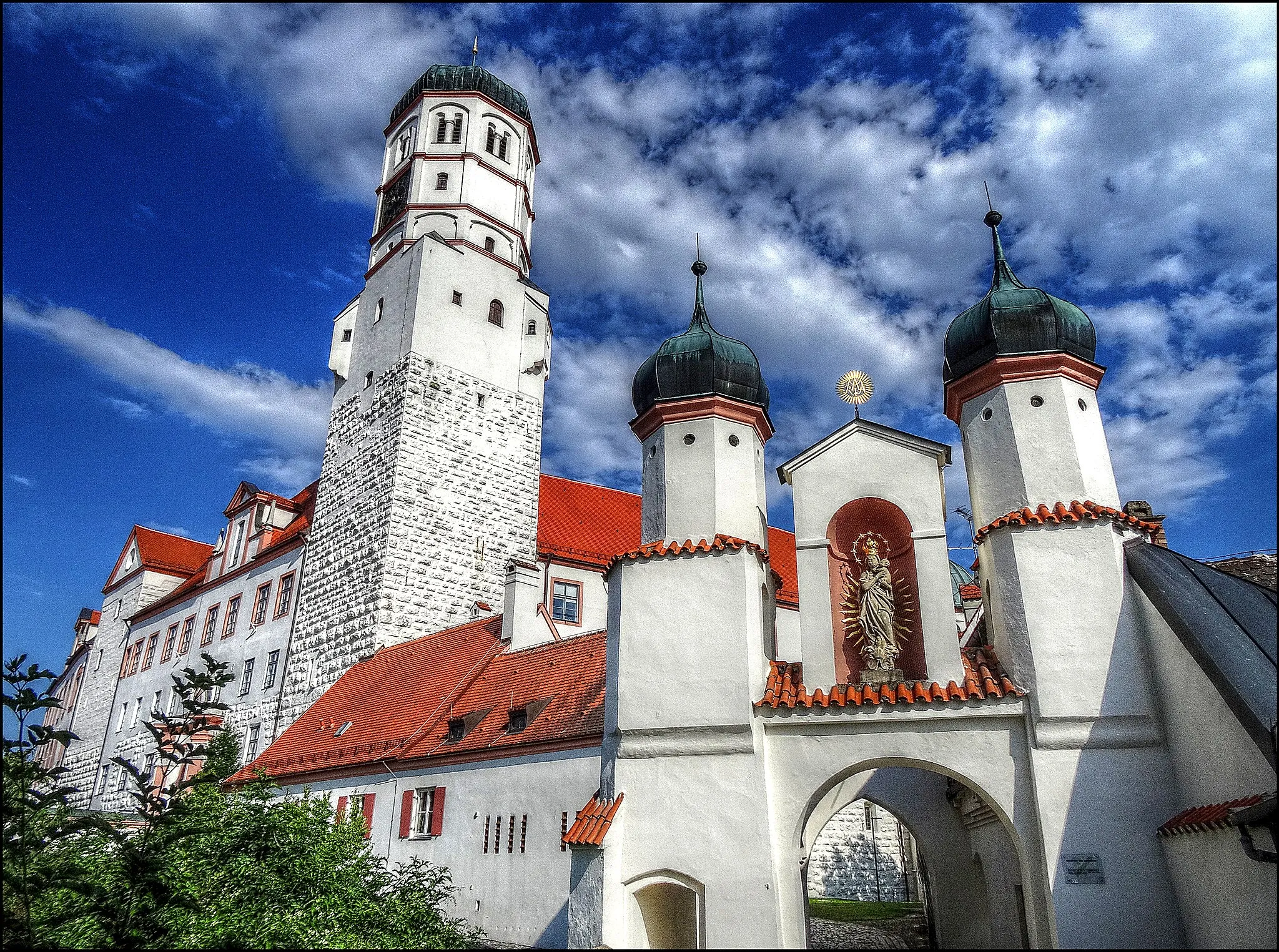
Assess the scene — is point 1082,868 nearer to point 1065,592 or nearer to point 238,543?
point 1065,592

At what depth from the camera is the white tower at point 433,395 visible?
942 inches

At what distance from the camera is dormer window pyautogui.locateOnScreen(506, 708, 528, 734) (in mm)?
15531

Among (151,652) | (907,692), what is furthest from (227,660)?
(907,692)

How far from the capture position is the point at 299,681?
2445 centimetres

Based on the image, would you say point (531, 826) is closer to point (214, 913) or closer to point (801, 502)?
point (214, 913)

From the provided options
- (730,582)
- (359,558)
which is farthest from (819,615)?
(359,558)

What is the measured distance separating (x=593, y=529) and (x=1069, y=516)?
64.1ft

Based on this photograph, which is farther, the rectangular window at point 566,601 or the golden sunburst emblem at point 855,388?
the rectangular window at point 566,601

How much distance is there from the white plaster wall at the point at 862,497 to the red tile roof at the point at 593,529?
13.9 m

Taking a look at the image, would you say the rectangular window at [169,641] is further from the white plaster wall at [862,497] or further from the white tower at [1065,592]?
the white tower at [1065,592]

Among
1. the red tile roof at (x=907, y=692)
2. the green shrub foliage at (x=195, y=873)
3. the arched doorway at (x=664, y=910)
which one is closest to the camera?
the green shrub foliage at (x=195, y=873)

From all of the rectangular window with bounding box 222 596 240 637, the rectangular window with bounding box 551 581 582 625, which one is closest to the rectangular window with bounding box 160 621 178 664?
the rectangular window with bounding box 222 596 240 637

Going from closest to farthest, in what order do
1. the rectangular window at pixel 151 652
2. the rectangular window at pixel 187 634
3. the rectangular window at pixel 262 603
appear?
the rectangular window at pixel 262 603
the rectangular window at pixel 187 634
the rectangular window at pixel 151 652

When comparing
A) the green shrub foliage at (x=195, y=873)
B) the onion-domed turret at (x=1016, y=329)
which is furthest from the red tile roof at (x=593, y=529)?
the onion-domed turret at (x=1016, y=329)
